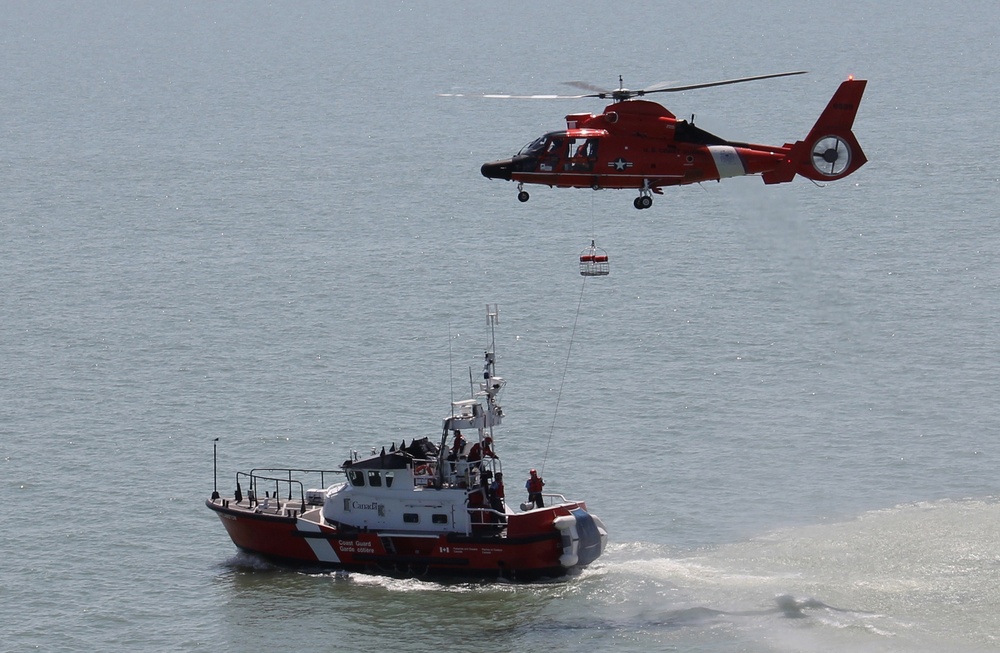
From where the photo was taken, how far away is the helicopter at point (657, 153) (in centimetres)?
5766

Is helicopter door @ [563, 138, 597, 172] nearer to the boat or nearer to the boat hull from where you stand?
the boat

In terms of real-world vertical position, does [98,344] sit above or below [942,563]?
above

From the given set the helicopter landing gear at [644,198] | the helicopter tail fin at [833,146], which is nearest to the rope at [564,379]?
the helicopter landing gear at [644,198]

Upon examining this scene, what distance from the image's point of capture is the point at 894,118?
147m

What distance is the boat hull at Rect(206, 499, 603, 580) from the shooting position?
6184 centimetres

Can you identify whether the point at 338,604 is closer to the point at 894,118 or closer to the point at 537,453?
the point at 537,453

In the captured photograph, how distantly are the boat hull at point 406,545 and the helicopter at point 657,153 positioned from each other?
37.8ft

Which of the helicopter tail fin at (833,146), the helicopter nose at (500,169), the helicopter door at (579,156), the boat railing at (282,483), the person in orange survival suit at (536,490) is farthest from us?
the boat railing at (282,483)

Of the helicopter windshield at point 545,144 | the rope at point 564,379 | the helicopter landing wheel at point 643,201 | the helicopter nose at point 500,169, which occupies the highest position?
the helicopter windshield at point 545,144

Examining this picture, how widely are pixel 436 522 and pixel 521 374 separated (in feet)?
74.5

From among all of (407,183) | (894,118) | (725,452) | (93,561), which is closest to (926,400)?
(725,452)

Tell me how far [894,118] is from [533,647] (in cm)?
9803

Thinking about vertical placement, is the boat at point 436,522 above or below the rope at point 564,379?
below

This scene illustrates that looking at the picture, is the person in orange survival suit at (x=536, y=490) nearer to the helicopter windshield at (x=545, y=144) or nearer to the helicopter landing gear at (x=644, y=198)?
the helicopter landing gear at (x=644, y=198)
